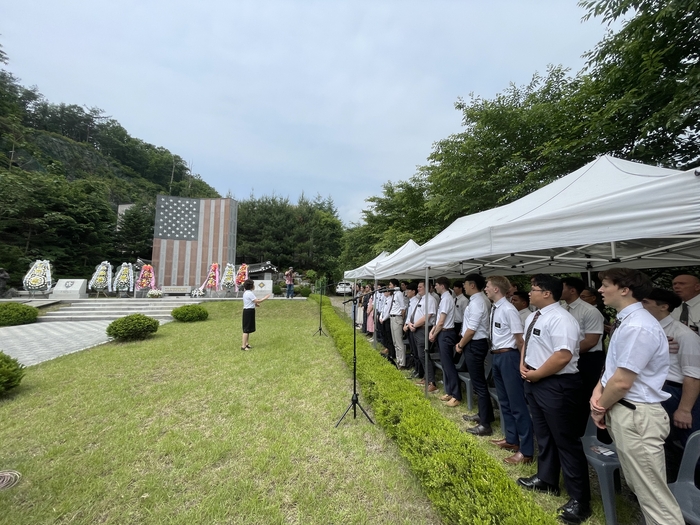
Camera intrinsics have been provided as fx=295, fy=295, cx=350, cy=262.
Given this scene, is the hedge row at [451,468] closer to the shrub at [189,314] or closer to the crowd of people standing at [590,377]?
the crowd of people standing at [590,377]

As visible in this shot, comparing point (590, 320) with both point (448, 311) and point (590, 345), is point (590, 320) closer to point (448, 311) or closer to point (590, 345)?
point (590, 345)

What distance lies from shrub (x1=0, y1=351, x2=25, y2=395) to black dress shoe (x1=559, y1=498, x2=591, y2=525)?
22.9 ft

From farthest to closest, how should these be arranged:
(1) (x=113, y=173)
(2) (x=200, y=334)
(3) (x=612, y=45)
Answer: (1) (x=113, y=173) < (2) (x=200, y=334) < (3) (x=612, y=45)

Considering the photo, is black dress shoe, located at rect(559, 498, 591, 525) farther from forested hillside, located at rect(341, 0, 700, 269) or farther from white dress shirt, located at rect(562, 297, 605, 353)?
forested hillside, located at rect(341, 0, 700, 269)

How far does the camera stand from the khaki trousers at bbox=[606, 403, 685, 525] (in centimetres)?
156

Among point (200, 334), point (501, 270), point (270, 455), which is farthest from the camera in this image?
point (200, 334)

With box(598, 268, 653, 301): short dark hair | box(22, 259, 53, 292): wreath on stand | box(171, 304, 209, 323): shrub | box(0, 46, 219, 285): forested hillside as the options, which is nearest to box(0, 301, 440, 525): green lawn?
box(598, 268, 653, 301): short dark hair

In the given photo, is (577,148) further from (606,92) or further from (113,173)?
(113,173)

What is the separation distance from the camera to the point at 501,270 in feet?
22.6

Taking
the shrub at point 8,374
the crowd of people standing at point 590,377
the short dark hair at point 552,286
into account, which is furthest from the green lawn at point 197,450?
the short dark hair at point 552,286

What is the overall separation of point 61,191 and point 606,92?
38.1 meters

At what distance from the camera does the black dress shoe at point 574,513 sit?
2.04 metres

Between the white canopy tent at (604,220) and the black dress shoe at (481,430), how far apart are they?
1.96 meters

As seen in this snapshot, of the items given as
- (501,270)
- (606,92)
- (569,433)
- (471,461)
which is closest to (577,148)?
(606,92)
